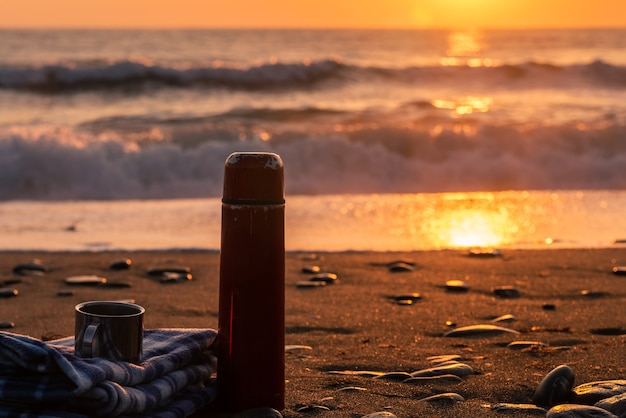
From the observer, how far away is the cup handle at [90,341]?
285 centimetres

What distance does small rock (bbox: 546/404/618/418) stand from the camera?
3010 millimetres

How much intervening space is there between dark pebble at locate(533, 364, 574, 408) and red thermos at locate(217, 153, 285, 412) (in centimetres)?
87

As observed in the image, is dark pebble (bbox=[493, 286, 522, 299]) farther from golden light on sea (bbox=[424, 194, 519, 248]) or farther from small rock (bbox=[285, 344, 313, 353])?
golden light on sea (bbox=[424, 194, 519, 248])

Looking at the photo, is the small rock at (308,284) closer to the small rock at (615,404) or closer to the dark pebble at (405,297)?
the dark pebble at (405,297)

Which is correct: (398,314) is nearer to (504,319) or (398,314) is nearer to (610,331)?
(504,319)

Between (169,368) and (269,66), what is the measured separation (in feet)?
73.5

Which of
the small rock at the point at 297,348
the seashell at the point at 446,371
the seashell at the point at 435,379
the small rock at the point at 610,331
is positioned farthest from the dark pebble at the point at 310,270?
the seashell at the point at 435,379

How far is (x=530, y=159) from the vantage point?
44.1 ft

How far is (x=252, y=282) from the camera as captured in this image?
10.1 ft

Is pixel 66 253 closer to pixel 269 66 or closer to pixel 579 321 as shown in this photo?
pixel 579 321

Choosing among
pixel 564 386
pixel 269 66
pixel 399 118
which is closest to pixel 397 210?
pixel 564 386

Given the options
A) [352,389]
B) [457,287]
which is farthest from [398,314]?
[352,389]

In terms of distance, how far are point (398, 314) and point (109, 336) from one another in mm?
2319

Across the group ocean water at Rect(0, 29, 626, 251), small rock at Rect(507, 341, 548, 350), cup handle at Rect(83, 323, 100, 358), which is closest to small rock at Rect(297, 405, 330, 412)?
cup handle at Rect(83, 323, 100, 358)
